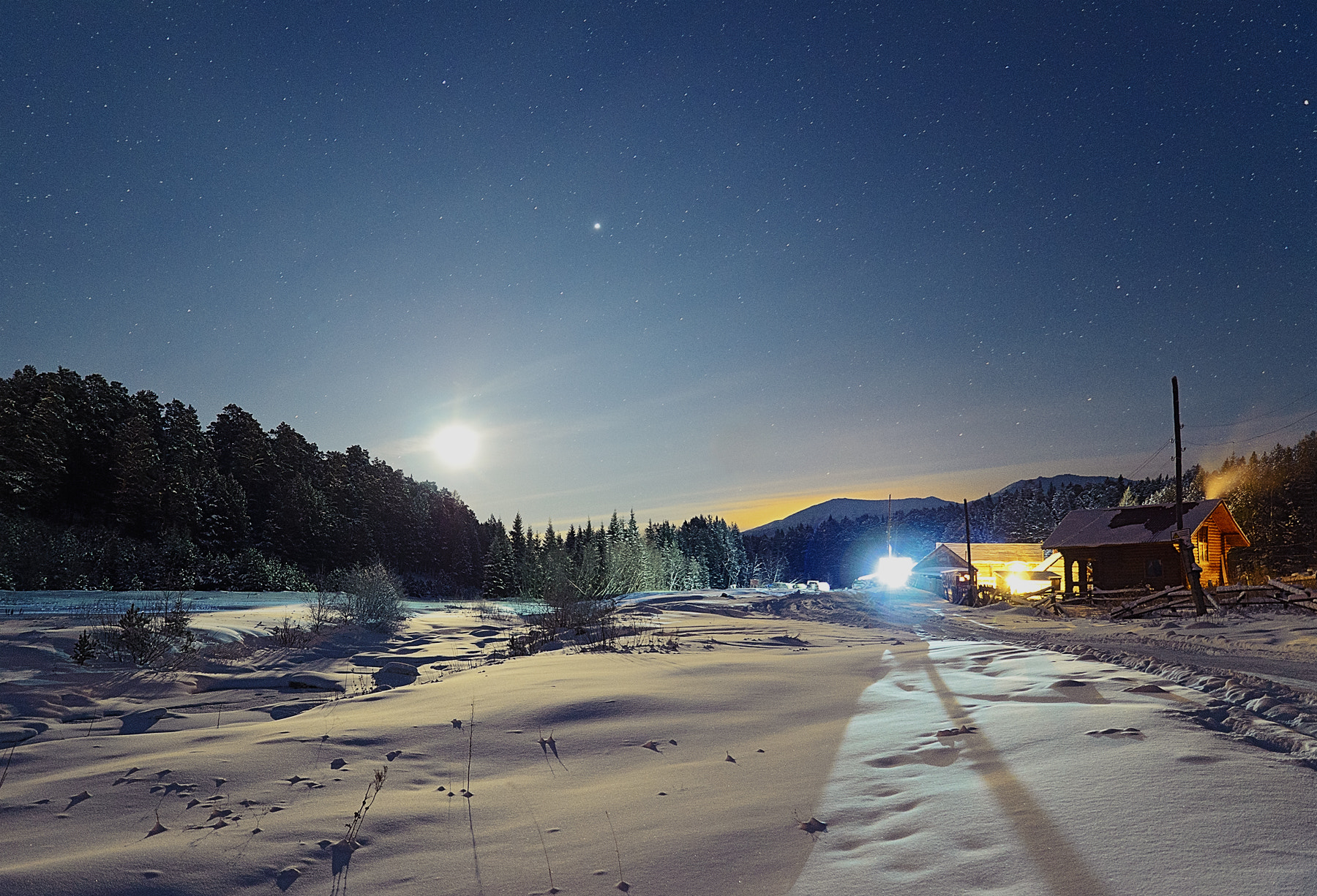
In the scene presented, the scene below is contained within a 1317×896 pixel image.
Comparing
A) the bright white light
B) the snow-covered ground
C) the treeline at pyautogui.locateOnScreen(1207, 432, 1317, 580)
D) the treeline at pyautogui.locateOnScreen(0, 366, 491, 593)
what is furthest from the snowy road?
the treeline at pyautogui.locateOnScreen(1207, 432, 1317, 580)

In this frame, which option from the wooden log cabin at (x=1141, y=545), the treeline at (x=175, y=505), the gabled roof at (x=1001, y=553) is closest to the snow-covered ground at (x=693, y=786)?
the treeline at (x=175, y=505)

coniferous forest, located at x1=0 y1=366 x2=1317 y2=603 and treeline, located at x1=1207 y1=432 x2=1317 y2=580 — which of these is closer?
coniferous forest, located at x1=0 y1=366 x2=1317 y2=603

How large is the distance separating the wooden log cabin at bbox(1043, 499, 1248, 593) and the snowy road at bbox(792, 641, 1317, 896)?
34.4 metres

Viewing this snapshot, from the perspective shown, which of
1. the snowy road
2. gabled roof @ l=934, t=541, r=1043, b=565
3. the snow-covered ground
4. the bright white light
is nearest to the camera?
the snowy road

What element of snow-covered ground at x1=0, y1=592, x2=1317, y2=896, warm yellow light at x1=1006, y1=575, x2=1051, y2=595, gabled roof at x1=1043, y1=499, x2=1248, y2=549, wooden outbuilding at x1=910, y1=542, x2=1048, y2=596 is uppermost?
gabled roof at x1=1043, y1=499, x2=1248, y2=549

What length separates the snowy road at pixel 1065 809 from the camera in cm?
245

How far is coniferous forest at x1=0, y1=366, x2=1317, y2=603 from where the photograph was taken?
39594mm

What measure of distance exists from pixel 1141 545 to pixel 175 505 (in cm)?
6152

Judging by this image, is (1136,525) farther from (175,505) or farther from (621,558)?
(175,505)

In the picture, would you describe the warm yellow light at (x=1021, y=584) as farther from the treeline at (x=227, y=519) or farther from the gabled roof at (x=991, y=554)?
the treeline at (x=227, y=519)

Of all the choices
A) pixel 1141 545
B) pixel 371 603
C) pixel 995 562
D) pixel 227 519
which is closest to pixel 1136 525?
pixel 1141 545

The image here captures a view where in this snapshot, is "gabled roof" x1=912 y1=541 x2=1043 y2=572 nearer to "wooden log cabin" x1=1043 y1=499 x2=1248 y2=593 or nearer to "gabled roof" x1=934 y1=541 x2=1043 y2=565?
"gabled roof" x1=934 y1=541 x2=1043 y2=565

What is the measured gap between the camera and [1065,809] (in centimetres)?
312

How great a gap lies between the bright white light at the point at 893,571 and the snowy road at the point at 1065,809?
54.2 m
